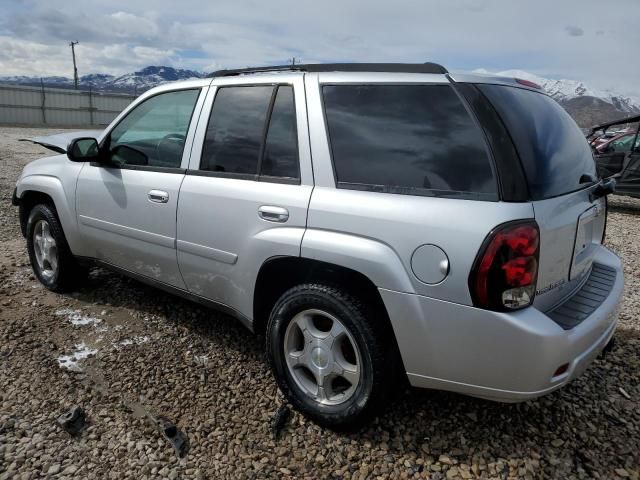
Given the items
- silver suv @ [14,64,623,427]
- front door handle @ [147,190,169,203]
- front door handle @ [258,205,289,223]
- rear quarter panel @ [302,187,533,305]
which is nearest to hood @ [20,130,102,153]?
front door handle @ [147,190,169,203]

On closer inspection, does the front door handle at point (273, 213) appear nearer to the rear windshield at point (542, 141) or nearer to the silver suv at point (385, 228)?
the silver suv at point (385, 228)

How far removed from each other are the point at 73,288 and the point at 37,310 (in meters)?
0.39

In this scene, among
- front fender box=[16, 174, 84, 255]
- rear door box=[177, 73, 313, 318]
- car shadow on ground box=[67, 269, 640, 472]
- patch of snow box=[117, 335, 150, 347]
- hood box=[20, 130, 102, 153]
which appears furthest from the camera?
hood box=[20, 130, 102, 153]

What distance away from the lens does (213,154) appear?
120 inches

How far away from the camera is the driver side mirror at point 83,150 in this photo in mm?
3572

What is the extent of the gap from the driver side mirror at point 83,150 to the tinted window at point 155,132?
117mm

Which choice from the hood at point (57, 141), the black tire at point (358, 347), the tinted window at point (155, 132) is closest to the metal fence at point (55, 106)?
the hood at point (57, 141)

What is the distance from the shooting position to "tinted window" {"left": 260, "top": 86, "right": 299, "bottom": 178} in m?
2.67

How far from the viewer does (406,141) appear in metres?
2.30

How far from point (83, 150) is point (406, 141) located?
8.17 feet

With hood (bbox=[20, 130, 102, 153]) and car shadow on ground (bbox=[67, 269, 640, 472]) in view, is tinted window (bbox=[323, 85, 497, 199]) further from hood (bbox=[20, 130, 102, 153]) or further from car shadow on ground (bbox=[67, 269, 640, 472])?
hood (bbox=[20, 130, 102, 153])

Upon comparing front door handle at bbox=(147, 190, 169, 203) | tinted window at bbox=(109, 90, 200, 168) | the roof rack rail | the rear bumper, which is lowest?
the rear bumper

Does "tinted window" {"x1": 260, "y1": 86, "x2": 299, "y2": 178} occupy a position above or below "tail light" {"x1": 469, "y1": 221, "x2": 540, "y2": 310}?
above

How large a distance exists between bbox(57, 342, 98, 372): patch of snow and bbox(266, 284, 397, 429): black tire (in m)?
1.38
